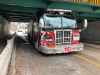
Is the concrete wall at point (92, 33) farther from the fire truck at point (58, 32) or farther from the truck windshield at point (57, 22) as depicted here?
the truck windshield at point (57, 22)

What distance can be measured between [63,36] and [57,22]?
99cm

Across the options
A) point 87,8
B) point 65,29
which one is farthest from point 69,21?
point 87,8

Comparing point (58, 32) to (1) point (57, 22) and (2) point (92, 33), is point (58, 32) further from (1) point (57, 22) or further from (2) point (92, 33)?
(2) point (92, 33)

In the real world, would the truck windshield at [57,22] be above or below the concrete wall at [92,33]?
above

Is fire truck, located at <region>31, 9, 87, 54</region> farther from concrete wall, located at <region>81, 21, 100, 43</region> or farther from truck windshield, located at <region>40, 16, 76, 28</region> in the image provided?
concrete wall, located at <region>81, 21, 100, 43</region>

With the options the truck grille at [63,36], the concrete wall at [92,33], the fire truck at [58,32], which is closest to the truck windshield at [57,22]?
the fire truck at [58,32]

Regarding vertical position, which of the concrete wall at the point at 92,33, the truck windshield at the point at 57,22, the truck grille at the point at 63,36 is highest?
the truck windshield at the point at 57,22

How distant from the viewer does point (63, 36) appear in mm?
17984

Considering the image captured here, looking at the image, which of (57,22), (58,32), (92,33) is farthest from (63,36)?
(92,33)

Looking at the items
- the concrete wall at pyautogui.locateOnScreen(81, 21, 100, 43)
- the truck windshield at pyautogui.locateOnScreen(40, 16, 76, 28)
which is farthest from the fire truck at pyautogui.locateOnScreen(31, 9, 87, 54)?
the concrete wall at pyautogui.locateOnScreen(81, 21, 100, 43)

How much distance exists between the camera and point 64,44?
17844 millimetres

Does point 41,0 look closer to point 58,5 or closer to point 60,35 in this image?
point 58,5

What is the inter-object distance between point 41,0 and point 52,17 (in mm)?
2996

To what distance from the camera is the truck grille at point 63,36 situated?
17734 mm
